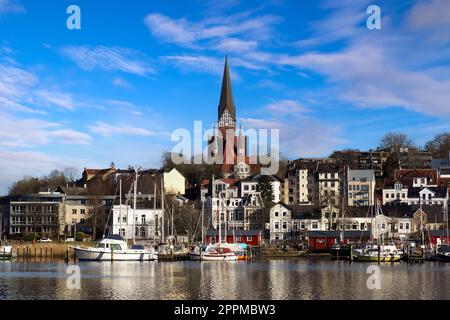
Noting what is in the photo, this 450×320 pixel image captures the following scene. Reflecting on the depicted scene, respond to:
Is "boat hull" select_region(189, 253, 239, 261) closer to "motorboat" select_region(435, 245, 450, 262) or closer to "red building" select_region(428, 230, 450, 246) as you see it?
"motorboat" select_region(435, 245, 450, 262)

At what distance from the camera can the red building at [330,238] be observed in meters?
Answer: 102

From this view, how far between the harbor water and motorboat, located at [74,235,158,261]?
8.92 metres

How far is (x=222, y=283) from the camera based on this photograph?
2013 inches

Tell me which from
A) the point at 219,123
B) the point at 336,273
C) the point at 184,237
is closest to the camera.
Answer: the point at 336,273

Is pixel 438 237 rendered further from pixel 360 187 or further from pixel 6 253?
pixel 6 253

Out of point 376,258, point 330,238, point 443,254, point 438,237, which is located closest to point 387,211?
point 438,237

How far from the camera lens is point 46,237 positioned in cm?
11088

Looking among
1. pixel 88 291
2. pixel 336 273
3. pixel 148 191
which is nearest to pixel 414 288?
pixel 336 273

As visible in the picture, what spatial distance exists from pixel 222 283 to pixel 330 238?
53530 mm

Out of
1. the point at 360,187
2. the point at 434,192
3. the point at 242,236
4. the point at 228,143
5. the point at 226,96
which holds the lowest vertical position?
the point at 242,236

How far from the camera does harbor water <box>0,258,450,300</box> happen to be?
43531mm

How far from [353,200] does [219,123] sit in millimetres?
58612

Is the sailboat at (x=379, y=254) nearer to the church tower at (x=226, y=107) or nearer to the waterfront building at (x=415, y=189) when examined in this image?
the waterfront building at (x=415, y=189)
